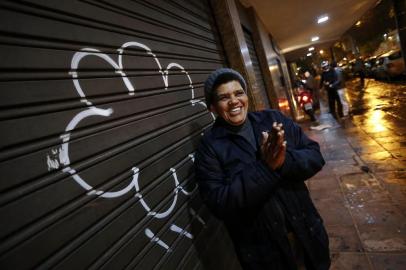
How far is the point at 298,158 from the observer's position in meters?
1.94

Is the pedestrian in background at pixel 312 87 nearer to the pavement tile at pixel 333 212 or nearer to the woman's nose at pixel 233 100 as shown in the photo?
the pavement tile at pixel 333 212

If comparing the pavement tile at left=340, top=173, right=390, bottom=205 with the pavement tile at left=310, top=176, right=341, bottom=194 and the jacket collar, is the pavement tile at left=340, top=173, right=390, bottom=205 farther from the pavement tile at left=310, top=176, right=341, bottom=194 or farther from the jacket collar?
the jacket collar

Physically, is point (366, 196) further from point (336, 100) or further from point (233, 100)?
point (336, 100)

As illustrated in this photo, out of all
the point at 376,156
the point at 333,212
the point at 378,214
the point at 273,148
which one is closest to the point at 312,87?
the point at 376,156

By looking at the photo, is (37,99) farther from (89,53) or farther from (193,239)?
(193,239)

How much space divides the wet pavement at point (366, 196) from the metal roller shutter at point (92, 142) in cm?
191

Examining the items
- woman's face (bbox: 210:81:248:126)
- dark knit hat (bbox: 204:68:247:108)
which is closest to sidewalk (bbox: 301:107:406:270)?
woman's face (bbox: 210:81:248:126)

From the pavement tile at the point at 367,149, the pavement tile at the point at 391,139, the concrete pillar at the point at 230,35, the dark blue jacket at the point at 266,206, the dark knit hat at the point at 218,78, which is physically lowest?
the pavement tile at the point at 391,139

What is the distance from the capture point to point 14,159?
116 centimetres

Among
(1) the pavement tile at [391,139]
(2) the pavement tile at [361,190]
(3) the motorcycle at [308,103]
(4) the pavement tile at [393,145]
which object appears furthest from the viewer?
(3) the motorcycle at [308,103]

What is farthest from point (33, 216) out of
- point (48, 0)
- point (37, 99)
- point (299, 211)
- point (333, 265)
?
point (333, 265)

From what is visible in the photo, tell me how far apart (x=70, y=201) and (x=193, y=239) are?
1359 mm

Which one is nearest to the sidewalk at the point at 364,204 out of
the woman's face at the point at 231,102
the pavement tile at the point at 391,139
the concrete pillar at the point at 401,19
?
the pavement tile at the point at 391,139

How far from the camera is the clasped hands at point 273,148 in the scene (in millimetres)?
1625
